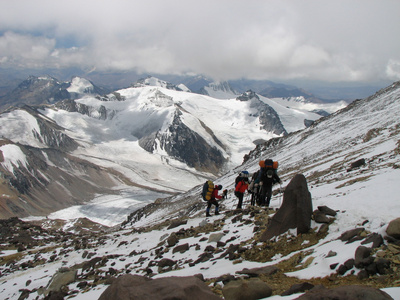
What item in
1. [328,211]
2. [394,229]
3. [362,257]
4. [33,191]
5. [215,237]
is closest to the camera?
[362,257]

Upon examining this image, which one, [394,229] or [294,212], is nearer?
[394,229]

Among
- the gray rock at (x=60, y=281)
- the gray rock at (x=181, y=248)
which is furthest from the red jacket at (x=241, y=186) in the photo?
the gray rock at (x=60, y=281)

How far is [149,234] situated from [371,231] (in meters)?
18.8

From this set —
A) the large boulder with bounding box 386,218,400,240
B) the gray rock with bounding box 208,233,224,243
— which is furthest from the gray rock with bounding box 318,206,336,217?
the gray rock with bounding box 208,233,224,243

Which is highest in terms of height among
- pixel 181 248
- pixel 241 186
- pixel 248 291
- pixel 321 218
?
pixel 321 218

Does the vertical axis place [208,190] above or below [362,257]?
below

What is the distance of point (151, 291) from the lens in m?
6.73

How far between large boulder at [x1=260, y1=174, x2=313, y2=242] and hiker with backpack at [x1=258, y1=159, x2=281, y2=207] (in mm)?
5746

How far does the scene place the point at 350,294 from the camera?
5957 mm

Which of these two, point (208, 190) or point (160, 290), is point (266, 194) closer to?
point (208, 190)

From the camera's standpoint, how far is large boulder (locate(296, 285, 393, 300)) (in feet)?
18.8

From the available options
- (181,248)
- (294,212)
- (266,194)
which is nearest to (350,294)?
(294,212)

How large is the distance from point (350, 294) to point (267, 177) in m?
13.2

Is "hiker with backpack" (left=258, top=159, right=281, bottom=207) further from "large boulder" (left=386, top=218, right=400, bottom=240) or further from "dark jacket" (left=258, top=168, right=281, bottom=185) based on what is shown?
"large boulder" (left=386, top=218, right=400, bottom=240)
